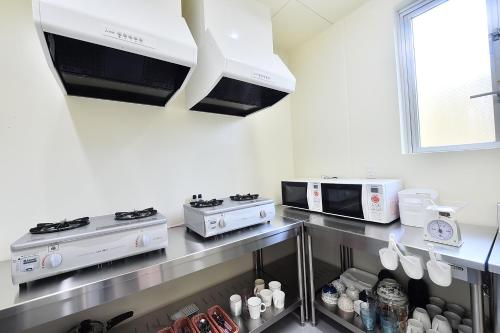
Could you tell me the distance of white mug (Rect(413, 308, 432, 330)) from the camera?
1084 mm

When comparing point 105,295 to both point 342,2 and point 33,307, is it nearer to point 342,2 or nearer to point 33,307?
point 33,307

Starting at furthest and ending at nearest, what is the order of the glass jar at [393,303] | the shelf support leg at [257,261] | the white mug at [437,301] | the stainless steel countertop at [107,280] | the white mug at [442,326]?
1. the shelf support leg at [257,261]
2. the white mug at [437,301]
3. the glass jar at [393,303]
4. the white mug at [442,326]
5. the stainless steel countertop at [107,280]

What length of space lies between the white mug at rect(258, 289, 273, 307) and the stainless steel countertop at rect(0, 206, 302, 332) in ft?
1.39

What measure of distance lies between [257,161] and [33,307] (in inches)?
59.8

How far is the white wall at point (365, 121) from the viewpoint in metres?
1.18

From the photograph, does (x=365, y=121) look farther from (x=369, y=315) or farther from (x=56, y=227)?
(x=56, y=227)

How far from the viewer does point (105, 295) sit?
0.77 meters

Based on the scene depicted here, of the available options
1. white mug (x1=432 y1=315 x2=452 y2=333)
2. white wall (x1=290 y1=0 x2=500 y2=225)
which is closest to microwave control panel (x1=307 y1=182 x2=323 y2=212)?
white wall (x1=290 y1=0 x2=500 y2=225)

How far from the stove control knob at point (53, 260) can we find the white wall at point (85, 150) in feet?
1.58

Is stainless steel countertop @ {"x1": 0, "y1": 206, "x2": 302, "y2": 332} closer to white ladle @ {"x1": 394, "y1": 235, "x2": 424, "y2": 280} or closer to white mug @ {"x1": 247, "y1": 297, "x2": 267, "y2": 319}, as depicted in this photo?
white mug @ {"x1": 247, "y1": 297, "x2": 267, "y2": 319}

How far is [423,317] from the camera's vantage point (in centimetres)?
110

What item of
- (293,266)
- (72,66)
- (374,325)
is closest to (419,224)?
(374,325)

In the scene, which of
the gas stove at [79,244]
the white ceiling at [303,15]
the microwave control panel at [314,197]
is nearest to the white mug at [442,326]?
the microwave control panel at [314,197]

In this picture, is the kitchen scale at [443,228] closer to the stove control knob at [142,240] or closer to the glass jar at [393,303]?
the glass jar at [393,303]
